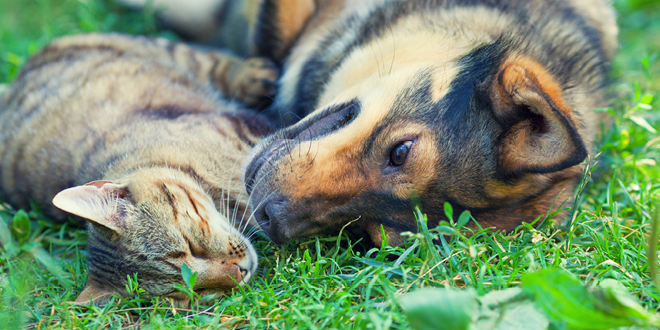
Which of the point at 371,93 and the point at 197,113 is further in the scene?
the point at 197,113

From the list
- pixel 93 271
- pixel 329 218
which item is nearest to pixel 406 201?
pixel 329 218

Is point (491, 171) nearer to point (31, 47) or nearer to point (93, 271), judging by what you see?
point (93, 271)

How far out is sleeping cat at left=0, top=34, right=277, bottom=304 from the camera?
2.71 m

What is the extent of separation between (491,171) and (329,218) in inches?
35.6

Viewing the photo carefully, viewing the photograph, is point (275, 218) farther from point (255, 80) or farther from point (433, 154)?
point (255, 80)

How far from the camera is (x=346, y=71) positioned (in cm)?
340

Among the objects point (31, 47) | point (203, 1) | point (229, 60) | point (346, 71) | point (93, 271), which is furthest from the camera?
point (203, 1)

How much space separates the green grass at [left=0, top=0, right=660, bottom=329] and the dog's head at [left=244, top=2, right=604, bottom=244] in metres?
0.18

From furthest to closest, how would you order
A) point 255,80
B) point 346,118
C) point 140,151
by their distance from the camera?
point 255,80 < point 140,151 < point 346,118

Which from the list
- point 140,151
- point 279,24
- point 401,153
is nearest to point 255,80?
point 279,24

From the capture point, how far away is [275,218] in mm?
2559

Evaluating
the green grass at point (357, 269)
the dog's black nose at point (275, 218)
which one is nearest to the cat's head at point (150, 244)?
the green grass at point (357, 269)

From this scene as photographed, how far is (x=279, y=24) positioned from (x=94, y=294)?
2834 mm

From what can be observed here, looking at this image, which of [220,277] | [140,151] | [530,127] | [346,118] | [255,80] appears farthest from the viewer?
[255,80]
